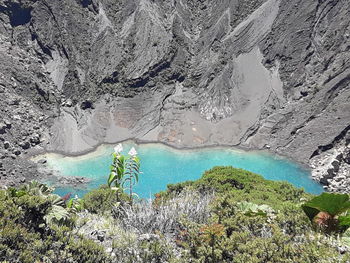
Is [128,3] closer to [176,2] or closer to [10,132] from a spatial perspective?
[176,2]

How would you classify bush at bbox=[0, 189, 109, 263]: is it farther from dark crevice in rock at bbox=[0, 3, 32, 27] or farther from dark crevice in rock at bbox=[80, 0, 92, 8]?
dark crevice in rock at bbox=[80, 0, 92, 8]

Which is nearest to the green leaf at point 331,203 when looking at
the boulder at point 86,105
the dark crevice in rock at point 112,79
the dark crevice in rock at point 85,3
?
the boulder at point 86,105

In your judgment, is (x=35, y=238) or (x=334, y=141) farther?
(x=334, y=141)

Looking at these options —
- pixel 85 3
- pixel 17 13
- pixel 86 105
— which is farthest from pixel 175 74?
pixel 17 13

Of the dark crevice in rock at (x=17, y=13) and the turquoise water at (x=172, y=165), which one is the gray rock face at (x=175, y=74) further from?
the turquoise water at (x=172, y=165)

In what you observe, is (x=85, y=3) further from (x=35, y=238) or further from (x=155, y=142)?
(x=35, y=238)
